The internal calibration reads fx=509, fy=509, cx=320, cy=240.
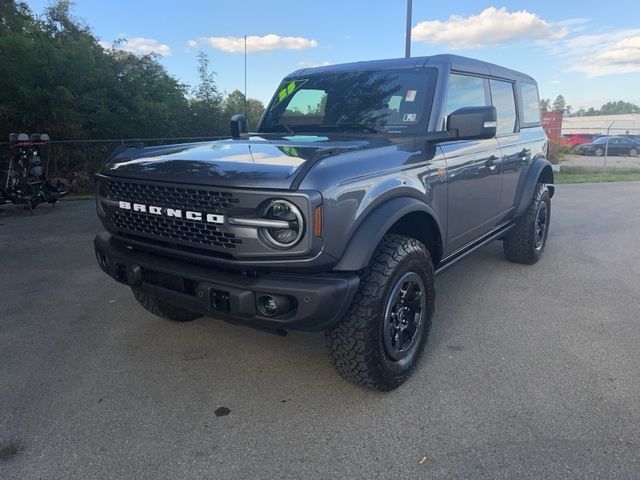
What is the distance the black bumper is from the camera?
7.95ft

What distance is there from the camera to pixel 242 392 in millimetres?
2998

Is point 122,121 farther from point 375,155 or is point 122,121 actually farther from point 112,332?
point 375,155

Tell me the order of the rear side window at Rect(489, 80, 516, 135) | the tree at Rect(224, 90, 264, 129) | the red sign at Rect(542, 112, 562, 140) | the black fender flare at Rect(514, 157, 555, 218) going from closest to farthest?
the rear side window at Rect(489, 80, 516, 135) < the black fender flare at Rect(514, 157, 555, 218) < the tree at Rect(224, 90, 264, 129) < the red sign at Rect(542, 112, 562, 140)

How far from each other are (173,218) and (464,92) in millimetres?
2512

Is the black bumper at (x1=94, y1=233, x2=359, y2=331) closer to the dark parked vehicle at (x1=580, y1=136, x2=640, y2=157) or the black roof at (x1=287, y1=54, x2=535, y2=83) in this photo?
the black roof at (x1=287, y1=54, x2=535, y2=83)

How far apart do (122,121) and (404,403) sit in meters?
11.3

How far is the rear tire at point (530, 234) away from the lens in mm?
5359

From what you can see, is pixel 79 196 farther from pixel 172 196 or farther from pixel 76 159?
pixel 172 196

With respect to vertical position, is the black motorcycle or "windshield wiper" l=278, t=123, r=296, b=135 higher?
"windshield wiper" l=278, t=123, r=296, b=135

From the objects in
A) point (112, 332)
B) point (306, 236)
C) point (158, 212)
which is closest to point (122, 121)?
point (112, 332)

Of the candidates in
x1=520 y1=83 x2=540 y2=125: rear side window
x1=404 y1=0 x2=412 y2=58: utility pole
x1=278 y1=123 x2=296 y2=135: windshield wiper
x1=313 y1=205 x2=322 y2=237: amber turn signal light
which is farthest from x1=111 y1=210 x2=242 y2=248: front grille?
x1=404 y1=0 x2=412 y2=58: utility pole

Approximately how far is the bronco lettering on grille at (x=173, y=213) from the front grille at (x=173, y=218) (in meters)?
0.02

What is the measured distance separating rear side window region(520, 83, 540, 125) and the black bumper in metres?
3.68

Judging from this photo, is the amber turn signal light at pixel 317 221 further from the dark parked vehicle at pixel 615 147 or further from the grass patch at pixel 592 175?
the dark parked vehicle at pixel 615 147
